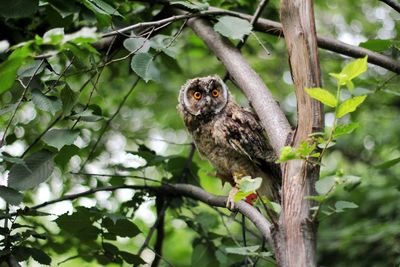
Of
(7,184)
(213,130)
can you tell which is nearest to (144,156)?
(213,130)

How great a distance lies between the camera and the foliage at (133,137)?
5.23ft

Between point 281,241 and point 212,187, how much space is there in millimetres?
4309

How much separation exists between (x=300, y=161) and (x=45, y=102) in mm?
826

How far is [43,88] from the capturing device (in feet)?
6.40

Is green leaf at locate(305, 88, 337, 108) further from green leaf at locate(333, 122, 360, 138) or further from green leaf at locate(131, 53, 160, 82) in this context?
green leaf at locate(131, 53, 160, 82)

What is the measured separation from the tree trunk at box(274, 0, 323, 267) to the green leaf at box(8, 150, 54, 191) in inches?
31.5

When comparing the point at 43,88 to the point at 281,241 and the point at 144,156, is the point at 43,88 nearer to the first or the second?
the point at 144,156

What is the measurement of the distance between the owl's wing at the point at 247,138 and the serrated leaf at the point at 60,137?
1.15 meters

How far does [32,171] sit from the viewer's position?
1.88m

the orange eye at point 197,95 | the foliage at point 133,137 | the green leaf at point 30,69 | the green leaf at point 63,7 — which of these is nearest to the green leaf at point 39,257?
the foliage at point 133,137

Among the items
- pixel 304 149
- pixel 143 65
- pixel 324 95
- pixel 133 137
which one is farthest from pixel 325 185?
pixel 133 137

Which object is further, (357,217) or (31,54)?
(357,217)

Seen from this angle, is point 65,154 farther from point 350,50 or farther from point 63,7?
point 350,50

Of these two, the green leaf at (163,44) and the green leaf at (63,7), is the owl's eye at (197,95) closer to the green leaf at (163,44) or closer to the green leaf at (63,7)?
the green leaf at (163,44)
